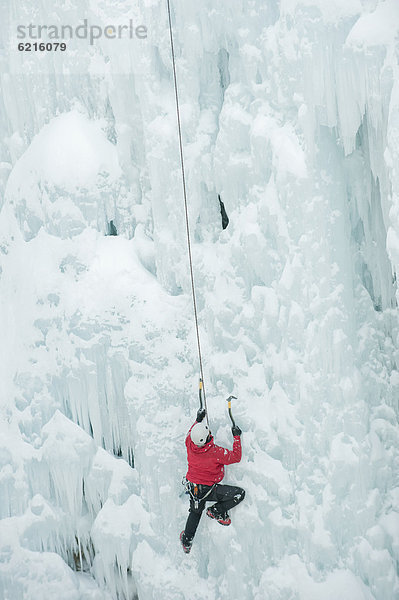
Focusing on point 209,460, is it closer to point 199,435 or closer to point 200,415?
point 199,435

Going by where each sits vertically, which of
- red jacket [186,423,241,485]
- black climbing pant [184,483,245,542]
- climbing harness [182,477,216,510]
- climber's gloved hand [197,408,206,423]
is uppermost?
climber's gloved hand [197,408,206,423]

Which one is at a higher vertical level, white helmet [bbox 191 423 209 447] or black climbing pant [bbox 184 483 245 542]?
white helmet [bbox 191 423 209 447]

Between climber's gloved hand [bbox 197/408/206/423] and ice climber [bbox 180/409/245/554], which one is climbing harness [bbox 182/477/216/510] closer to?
ice climber [bbox 180/409/245/554]

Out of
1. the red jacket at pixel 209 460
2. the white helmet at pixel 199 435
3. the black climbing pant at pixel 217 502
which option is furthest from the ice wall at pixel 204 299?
the white helmet at pixel 199 435

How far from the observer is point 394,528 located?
330 centimetres

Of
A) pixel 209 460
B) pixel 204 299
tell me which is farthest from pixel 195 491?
pixel 204 299

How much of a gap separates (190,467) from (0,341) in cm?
160

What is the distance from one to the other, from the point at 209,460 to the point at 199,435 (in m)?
0.17

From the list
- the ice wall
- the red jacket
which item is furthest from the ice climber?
the ice wall

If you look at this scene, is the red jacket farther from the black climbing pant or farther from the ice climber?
the black climbing pant

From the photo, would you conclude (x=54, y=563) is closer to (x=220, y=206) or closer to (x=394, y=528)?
(x=394, y=528)

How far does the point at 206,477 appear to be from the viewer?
317cm

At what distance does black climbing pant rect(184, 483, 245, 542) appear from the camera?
3271 mm

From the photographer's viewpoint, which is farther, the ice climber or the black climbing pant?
the black climbing pant
